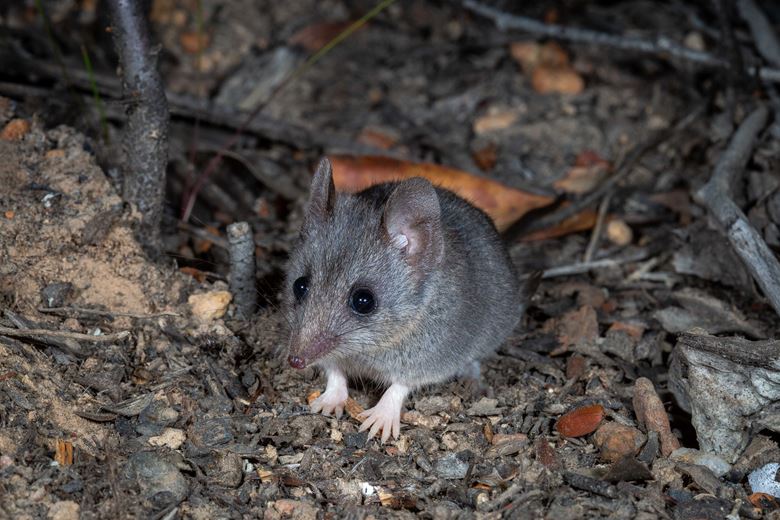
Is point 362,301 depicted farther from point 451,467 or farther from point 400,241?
point 451,467

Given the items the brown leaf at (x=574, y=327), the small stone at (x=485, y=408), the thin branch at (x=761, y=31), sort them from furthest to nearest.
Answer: the thin branch at (x=761, y=31) < the brown leaf at (x=574, y=327) < the small stone at (x=485, y=408)

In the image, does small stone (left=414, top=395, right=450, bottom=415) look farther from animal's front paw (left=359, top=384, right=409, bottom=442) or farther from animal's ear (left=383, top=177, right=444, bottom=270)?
animal's ear (left=383, top=177, right=444, bottom=270)

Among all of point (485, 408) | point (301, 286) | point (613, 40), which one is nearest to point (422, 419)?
point (485, 408)

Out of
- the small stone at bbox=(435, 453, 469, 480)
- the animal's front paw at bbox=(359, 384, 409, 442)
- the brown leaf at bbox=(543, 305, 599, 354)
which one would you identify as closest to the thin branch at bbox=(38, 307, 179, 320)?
the animal's front paw at bbox=(359, 384, 409, 442)

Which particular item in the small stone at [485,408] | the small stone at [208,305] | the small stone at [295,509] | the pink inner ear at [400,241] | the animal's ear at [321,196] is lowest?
the small stone at [485,408]

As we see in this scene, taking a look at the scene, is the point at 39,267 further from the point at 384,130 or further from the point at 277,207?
the point at 384,130

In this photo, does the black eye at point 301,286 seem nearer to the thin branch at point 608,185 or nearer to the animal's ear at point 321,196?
the animal's ear at point 321,196

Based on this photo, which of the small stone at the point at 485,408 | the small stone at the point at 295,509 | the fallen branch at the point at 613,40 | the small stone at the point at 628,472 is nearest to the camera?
the small stone at the point at 295,509

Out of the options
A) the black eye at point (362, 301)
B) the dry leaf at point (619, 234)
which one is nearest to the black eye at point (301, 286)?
the black eye at point (362, 301)
